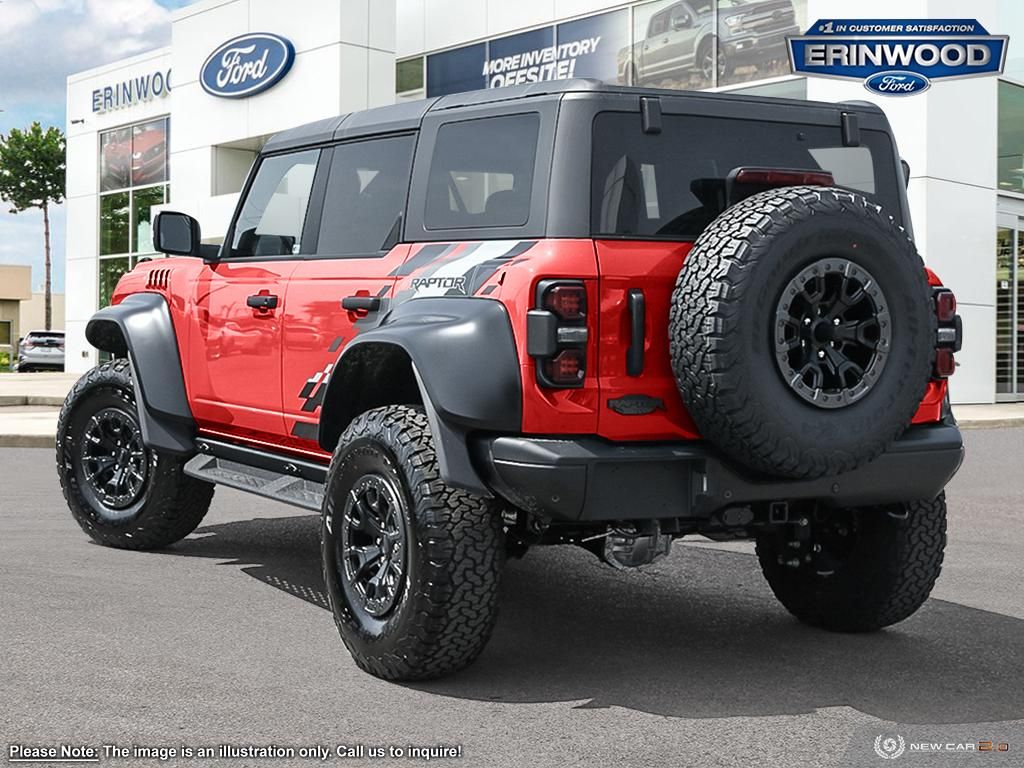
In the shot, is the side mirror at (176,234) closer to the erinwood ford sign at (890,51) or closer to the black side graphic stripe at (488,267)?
the black side graphic stripe at (488,267)

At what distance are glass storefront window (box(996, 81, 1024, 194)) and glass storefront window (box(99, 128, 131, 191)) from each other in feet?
71.0

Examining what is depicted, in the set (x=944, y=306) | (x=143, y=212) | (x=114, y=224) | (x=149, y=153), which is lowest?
(x=944, y=306)

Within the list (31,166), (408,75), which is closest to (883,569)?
(408,75)

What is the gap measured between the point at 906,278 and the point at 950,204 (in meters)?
17.4

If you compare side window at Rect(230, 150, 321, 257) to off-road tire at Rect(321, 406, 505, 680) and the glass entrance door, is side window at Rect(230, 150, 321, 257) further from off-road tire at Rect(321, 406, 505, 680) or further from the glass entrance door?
Answer: the glass entrance door

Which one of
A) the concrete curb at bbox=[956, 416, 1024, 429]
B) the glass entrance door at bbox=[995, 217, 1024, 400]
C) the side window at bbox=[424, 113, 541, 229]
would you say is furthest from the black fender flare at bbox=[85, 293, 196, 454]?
the glass entrance door at bbox=[995, 217, 1024, 400]

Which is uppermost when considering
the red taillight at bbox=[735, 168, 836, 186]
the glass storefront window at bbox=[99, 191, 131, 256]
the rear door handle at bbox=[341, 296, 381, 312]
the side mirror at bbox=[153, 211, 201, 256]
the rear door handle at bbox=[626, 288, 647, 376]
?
the glass storefront window at bbox=[99, 191, 131, 256]

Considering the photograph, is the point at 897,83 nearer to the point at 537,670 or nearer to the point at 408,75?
the point at 408,75

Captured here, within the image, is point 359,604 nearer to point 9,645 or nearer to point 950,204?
point 9,645

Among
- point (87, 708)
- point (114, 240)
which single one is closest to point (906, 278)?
point (87, 708)

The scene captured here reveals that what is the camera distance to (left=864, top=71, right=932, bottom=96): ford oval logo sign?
810 inches

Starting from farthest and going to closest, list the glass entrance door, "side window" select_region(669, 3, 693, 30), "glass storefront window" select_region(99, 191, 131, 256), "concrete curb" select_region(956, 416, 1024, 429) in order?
"glass storefront window" select_region(99, 191, 131, 256) → "side window" select_region(669, 3, 693, 30) → the glass entrance door → "concrete curb" select_region(956, 416, 1024, 429)

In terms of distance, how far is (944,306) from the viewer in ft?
16.7

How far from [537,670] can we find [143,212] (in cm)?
3170
